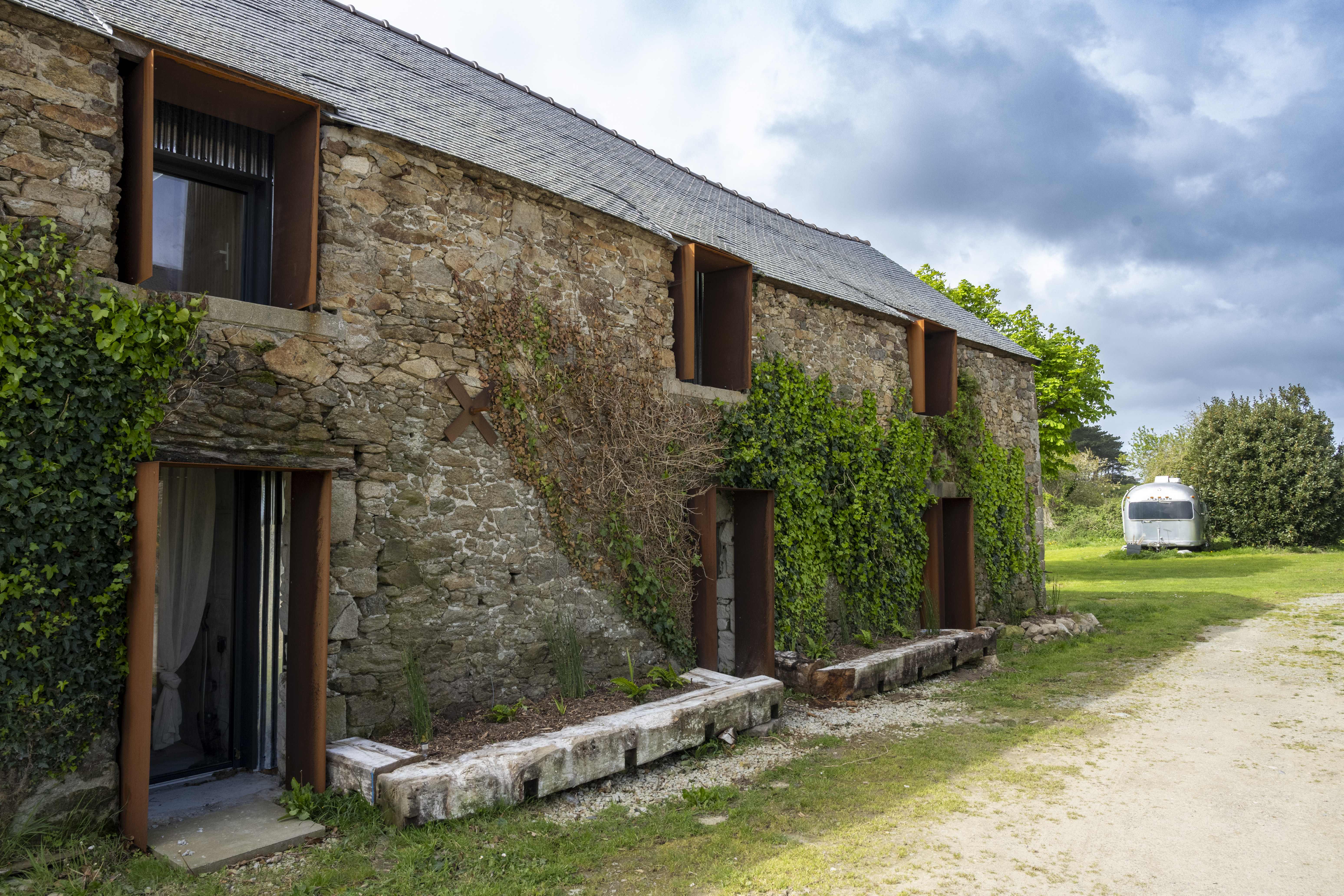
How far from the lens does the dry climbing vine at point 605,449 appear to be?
6281mm

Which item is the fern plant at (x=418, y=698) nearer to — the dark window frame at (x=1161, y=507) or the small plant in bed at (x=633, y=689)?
the small plant in bed at (x=633, y=689)

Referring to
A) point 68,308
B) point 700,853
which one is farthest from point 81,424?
point 700,853

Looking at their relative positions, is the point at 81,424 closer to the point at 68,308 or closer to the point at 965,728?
the point at 68,308

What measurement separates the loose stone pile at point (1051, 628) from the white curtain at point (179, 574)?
9.68m

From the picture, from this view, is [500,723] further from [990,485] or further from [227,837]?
[990,485]

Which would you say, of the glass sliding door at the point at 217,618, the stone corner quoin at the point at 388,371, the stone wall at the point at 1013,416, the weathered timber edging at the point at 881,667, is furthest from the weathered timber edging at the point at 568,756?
the stone wall at the point at 1013,416

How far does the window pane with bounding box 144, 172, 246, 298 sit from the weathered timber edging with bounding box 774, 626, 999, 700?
5.91 m

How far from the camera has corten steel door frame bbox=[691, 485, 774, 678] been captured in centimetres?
765

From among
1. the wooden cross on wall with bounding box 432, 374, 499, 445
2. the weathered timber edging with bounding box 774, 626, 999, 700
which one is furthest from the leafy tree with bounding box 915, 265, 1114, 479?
the wooden cross on wall with bounding box 432, 374, 499, 445

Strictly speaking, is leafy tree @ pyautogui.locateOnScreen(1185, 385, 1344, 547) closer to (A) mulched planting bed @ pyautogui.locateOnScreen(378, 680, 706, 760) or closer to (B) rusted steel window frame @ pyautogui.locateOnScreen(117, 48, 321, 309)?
(A) mulched planting bed @ pyautogui.locateOnScreen(378, 680, 706, 760)

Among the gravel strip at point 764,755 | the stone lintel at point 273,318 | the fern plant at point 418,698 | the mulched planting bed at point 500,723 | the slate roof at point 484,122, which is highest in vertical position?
the slate roof at point 484,122

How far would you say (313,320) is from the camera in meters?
5.15

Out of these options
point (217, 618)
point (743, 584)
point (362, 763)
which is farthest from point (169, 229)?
point (743, 584)

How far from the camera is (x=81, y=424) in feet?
13.5
